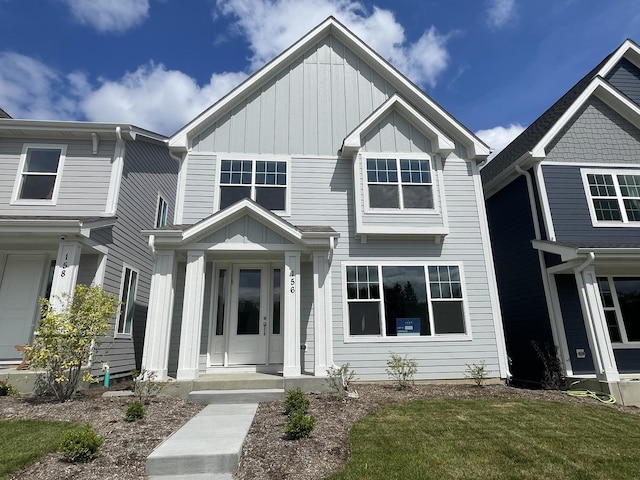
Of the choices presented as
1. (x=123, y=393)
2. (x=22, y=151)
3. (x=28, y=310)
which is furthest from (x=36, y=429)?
(x=22, y=151)

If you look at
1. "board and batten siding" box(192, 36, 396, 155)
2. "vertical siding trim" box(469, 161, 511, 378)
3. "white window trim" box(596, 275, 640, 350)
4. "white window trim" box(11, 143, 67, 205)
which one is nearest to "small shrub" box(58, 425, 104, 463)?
"board and batten siding" box(192, 36, 396, 155)

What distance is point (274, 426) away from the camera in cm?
516

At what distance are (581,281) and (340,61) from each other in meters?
8.77

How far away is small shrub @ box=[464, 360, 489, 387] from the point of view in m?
8.44

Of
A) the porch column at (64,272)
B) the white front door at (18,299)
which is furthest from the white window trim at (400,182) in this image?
the white front door at (18,299)

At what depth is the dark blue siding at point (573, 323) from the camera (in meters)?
9.13

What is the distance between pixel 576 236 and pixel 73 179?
13.6 m

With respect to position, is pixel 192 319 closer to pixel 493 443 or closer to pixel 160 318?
pixel 160 318

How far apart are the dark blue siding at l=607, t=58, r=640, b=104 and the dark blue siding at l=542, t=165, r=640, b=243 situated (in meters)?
4.30

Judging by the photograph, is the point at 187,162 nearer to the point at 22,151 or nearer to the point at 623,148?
the point at 22,151

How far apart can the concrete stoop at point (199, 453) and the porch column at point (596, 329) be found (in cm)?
782

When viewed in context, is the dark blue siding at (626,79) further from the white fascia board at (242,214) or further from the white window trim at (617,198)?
the white fascia board at (242,214)

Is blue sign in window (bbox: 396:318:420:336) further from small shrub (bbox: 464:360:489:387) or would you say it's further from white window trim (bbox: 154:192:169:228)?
white window trim (bbox: 154:192:169:228)

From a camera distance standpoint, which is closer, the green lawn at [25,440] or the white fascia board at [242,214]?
the green lawn at [25,440]
